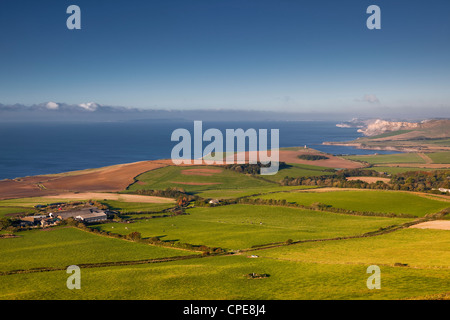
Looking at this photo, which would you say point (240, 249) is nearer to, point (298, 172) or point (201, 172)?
point (201, 172)

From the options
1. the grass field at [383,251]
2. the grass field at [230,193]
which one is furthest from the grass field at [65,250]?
the grass field at [230,193]

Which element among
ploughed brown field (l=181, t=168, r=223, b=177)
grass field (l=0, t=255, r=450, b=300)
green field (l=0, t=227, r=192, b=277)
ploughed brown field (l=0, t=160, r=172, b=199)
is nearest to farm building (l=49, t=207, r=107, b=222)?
green field (l=0, t=227, r=192, b=277)

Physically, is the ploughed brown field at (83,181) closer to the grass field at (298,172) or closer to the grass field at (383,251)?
the grass field at (298,172)

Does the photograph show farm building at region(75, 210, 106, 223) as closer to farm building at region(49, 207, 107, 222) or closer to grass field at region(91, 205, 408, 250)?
farm building at region(49, 207, 107, 222)

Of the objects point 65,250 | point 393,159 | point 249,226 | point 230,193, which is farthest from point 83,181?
point 393,159

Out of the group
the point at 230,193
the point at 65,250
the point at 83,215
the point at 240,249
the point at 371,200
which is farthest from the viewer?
the point at 230,193

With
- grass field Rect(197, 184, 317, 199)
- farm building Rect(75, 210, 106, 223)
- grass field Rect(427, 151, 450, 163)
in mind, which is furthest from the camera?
grass field Rect(427, 151, 450, 163)
